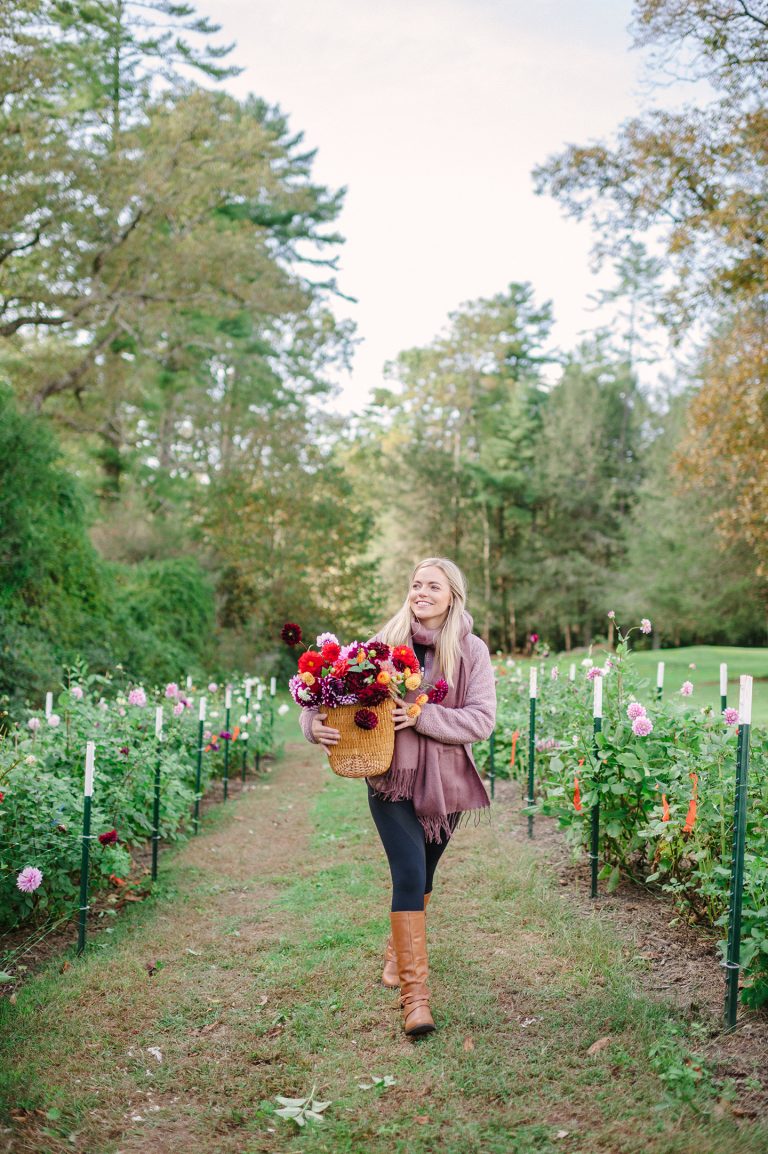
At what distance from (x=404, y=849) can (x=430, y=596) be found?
0.96 meters

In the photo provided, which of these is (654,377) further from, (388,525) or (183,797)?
(183,797)

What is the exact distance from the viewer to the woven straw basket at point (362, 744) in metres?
3.05

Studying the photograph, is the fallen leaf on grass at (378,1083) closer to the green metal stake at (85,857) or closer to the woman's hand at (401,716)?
the woman's hand at (401,716)

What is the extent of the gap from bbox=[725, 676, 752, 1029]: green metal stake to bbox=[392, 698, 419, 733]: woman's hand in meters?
1.14

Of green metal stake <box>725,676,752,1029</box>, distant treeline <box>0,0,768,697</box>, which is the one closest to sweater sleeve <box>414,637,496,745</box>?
green metal stake <box>725,676,752,1029</box>

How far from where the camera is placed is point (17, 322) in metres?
13.4

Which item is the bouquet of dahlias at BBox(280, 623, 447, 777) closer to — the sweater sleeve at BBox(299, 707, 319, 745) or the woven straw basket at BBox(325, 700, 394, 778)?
the woven straw basket at BBox(325, 700, 394, 778)

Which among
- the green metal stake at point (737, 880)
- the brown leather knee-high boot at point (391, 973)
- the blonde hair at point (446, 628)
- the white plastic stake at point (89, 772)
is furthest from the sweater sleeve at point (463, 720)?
the white plastic stake at point (89, 772)

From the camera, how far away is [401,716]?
10.2ft

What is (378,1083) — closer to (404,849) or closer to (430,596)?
(404,849)

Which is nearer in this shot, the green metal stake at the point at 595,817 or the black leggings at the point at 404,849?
the black leggings at the point at 404,849

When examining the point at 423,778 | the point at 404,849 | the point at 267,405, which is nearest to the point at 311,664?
the point at 423,778

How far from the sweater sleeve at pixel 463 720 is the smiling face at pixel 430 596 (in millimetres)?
293

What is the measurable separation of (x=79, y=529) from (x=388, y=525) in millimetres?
21259
